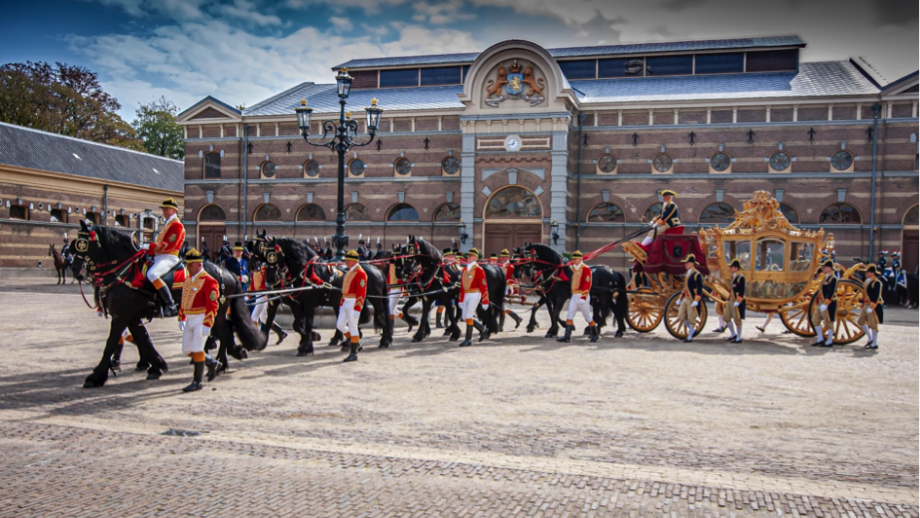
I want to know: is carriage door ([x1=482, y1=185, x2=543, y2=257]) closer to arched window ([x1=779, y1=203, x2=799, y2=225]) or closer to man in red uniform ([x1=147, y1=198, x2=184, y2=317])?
arched window ([x1=779, y1=203, x2=799, y2=225])

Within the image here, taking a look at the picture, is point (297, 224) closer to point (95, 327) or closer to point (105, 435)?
point (95, 327)

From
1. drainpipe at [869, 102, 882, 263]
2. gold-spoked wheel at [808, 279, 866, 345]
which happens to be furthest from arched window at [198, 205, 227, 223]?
drainpipe at [869, 102, 882, 263]

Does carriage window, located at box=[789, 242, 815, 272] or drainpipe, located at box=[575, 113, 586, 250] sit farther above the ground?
drainpipe, located at box=[575, 113, 586, 250]

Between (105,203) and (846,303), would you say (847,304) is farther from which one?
(105,203)

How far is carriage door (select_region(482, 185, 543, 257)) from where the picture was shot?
2969 centimetres

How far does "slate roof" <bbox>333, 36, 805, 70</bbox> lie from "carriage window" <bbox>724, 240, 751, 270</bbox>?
63.2 feet

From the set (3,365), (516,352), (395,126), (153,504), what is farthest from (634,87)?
(153,504)

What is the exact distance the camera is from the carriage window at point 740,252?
→ 15008 mm

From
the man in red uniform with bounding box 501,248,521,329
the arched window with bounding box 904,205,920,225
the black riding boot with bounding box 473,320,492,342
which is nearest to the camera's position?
the black riding boot with bounding box 473,320,492,342

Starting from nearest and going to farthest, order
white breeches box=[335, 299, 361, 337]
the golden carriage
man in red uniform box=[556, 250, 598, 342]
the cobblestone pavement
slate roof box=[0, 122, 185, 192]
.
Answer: the cobblestone pavement, white breeches box=[335, 299, 361, 337], man in red uniform box=[556, 250, 598, 342], the golden carriage, slate roof box=[0, 122, 185, 192]

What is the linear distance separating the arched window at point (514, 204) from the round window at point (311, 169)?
28.9 ft

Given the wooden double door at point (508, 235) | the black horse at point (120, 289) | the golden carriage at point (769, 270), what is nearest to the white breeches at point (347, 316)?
the black horse at point (120, 289)

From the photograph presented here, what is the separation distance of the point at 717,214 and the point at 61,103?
134 ft

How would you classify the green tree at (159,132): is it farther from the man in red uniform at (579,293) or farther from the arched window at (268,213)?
the man in red uniform at (579,293)
